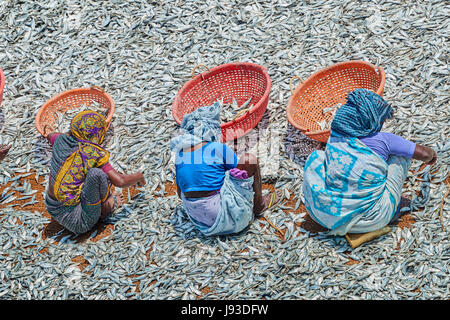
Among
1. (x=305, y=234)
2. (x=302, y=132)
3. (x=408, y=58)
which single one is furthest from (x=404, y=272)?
(x=408, y=58)

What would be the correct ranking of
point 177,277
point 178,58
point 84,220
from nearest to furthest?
point 177,277 < point 84,220 < point 178,58

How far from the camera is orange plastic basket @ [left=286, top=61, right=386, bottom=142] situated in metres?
6.00

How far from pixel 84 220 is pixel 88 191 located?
0.87 feet

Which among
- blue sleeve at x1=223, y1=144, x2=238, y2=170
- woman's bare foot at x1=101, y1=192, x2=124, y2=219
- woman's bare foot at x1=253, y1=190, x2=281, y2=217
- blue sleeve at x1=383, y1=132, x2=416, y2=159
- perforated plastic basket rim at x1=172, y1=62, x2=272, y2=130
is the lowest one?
woman's bare foot at x1=253, y1=190, x2=281, y2=217

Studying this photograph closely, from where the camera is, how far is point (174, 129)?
20.7 ft

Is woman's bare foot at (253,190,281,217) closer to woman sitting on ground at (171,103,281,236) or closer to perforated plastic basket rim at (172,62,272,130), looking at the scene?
woman sitting on ground at (171,103,281,236)

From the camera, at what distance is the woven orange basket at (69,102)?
642 centimetres

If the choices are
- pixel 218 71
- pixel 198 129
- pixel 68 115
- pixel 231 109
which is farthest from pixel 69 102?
pixel 198 129

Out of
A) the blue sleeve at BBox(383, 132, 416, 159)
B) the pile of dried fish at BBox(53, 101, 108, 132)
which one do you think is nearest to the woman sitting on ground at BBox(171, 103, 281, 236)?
the blue sleeve at BBox(383, 132, 416, 159)

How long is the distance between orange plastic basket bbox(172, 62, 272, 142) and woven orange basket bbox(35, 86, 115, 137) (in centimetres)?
69

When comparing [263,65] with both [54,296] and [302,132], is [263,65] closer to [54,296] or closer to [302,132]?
[302,132]

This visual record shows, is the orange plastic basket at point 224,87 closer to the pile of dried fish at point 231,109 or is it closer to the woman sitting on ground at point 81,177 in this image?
the pile of dried fish at point 231,109

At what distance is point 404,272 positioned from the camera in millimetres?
4676

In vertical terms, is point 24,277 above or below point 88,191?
below
